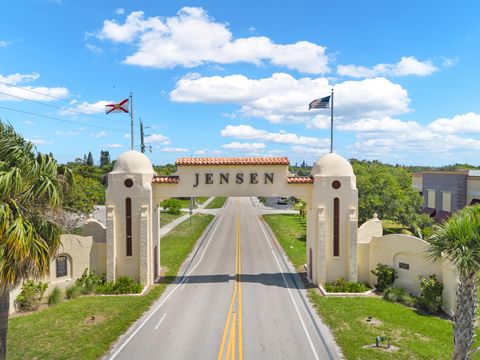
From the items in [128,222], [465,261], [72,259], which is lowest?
[72,259]

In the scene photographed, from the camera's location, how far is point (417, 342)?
14828 mm

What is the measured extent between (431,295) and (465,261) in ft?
34.6

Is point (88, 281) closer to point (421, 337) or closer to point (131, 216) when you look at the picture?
point (131, 216)

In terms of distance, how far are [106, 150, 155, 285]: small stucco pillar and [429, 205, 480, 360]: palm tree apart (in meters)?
17.2

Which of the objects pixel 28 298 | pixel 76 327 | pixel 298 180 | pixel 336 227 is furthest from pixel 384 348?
pixel 28 298

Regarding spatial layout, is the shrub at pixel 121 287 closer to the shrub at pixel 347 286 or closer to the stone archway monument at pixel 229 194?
the stone archway monument at pixel 229 194

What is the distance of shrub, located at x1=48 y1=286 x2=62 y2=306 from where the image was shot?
19.2m

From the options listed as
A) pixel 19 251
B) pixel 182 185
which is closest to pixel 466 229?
pixel 19 251

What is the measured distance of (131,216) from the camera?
23078 millimetres

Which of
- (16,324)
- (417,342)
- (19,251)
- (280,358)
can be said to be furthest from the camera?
(16,324)

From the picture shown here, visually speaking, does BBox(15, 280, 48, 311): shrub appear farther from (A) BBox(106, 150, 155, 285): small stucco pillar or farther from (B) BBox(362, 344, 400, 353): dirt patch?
(B) BBox(362, 344, 400, 353): dirt patch

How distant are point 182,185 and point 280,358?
523 inches

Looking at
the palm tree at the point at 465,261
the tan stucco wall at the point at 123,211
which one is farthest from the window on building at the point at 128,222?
the palm tree at the point at 465,261

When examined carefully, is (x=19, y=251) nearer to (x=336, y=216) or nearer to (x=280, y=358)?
(x=280, y=358)
